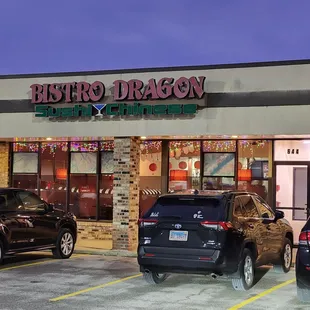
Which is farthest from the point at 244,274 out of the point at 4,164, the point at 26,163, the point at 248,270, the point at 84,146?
the point at 4,164

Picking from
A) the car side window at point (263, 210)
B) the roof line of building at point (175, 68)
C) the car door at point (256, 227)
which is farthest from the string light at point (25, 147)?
the car door at point (256, 227)

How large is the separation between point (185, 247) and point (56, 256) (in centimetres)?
553

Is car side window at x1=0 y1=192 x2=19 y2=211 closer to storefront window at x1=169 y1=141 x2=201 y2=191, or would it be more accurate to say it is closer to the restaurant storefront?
the restaurant storefront

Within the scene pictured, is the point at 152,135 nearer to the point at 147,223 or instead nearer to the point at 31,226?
the point at 31,226

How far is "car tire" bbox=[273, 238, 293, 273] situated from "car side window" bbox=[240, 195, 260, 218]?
1398 millimetres

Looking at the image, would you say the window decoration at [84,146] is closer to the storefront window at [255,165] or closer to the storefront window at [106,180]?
the storefront window at [106,180]

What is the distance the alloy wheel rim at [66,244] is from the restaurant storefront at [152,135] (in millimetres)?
1835

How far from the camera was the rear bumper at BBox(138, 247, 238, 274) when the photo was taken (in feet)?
32.3

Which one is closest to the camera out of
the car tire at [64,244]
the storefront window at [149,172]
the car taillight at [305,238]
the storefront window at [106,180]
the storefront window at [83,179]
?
the car taillight at [305,238]

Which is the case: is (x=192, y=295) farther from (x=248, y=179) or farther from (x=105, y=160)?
(x=105, y=160)

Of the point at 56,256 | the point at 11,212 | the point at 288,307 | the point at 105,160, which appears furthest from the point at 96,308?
the point at 105,160

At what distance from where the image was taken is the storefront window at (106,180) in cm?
1919

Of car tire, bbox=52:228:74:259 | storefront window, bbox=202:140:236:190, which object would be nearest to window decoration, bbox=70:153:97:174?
storefront window, bbox=202:140:236:190

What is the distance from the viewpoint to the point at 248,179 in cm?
1772
